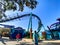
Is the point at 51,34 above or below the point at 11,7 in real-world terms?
below

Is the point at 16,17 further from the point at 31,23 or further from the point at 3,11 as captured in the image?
the point at 3,11

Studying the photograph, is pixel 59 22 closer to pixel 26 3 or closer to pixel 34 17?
pixel 34 17

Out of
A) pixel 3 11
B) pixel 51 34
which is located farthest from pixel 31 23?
A: pixel 3 11

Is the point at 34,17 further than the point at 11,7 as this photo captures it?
Yes

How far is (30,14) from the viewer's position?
42.1 m

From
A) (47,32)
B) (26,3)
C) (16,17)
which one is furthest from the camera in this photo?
(47,32)

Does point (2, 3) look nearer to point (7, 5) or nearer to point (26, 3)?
point (7, 5)

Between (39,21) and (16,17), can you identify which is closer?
(16,17)

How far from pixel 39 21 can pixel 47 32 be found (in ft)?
9.66

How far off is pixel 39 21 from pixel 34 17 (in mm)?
1464

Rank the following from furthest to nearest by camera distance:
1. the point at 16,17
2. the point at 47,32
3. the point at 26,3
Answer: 1. the point at 47,32
2. the point at 16,17
3. the point at 26,3

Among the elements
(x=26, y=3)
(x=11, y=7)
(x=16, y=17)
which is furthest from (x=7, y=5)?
(x=16, y=17)

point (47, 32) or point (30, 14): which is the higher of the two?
point (30, 14)

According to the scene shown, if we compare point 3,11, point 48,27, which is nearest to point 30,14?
point 48,27
